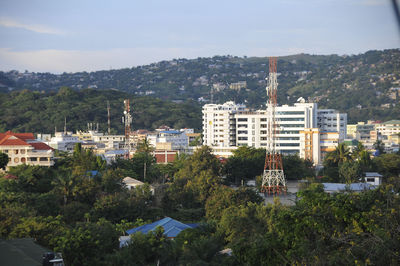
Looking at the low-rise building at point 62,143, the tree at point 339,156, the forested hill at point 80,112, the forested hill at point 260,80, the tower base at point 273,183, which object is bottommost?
the tower base at point 273,183

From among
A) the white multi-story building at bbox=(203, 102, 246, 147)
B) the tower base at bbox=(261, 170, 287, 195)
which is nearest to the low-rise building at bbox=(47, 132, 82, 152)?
the white multi-story building at bbox=(203, 102, 246, 147)

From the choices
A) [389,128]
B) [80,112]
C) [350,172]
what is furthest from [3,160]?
[389,128]

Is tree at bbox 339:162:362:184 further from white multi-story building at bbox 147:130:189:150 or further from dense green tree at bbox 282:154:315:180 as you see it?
white multi-story building at bbox 147:130:189:150

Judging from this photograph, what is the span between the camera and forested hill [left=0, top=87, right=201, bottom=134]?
4716 centimetres

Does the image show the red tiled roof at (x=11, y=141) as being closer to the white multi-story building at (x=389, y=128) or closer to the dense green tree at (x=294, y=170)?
the dense green tree at (x=294, y=170)

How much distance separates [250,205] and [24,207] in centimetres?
494

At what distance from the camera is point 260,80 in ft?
293

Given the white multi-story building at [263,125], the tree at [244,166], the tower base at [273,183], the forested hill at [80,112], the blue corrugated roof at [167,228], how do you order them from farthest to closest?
the forested hill at [80,112] < the white multi-story building at [263,125] < the tree at [244,166] < the tower base at [273,183] < the blue corrugated roof at [167,228]

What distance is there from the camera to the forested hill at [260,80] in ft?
205

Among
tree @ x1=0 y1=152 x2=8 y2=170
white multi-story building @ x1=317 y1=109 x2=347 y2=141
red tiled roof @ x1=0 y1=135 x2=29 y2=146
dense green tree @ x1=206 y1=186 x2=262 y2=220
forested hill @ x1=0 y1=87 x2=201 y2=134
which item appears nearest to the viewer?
dense green tree @ x1=206 y1=186 x2=262 y2=220

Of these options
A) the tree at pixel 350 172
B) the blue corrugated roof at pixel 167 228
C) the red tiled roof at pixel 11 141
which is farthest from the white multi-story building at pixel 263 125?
the blue corrugated roof at pixel 167 228

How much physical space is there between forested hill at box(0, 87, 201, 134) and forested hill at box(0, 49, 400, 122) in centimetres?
1178

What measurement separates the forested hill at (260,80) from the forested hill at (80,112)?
1178cm

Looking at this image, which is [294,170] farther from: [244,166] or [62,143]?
[62,143]
